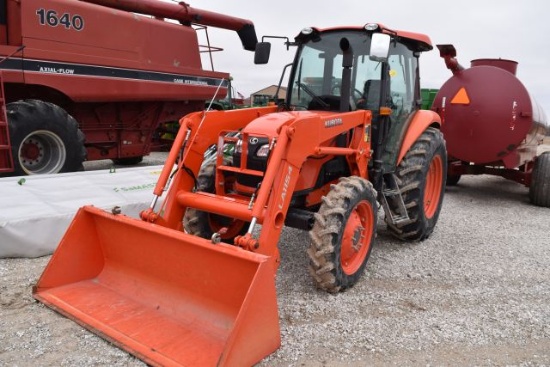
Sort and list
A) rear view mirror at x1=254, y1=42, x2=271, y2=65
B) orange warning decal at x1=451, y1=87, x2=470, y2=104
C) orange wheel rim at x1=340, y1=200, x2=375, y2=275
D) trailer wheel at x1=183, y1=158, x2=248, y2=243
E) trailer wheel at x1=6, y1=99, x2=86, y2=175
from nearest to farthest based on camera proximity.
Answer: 1. orange wheel rim at x1=340, y1=200, x2=375, y2=275
2. trailer wheel at x1=183, y1=158, x2=248, y2=243
3. rear view mirror at x1=254, y1=42, x2=271, y2=65
4. trailer wheel at x1=6, y1=99, x2=86, y2=175
5. orange warning decal at x1=451, y1=87, x2=470, y2=104

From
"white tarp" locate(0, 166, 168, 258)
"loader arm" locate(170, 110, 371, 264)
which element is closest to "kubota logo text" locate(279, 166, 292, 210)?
"loader arm" locate(170, 110, 371, 264)

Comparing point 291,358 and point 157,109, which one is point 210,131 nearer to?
point 291,358

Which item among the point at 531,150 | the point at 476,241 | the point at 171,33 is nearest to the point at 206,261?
the point at 476,241

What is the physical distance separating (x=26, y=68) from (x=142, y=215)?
4.47 metres

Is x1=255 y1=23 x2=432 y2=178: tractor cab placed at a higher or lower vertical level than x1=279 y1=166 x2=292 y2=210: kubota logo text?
higher

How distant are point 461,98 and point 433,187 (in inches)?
111

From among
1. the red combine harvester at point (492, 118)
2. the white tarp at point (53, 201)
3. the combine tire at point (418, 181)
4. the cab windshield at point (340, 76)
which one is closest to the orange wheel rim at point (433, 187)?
the combine tire at point (418, 181)

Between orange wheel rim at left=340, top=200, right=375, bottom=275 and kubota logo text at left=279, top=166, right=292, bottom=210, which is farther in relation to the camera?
orange wheel rim at left=340, top=200, right=375, bottom=275

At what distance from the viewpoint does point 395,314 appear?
3.60 meters

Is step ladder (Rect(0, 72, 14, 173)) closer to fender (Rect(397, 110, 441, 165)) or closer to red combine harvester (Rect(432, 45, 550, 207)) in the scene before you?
fender (Rect(397, 110, 441, 165))

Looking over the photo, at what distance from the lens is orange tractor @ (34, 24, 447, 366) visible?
2.94 metres

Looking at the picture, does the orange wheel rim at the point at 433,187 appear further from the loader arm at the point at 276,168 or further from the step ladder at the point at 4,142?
the step ladder at the point at 4,142

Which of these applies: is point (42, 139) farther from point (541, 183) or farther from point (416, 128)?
point (541, 183)

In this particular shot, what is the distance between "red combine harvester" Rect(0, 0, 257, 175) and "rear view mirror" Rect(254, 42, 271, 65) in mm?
3576
